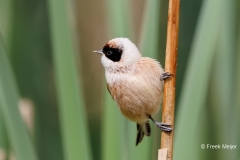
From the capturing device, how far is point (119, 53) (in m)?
0.69

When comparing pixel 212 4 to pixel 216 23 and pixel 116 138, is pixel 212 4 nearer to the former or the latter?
pixel 216 23

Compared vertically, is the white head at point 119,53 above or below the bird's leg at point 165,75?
above

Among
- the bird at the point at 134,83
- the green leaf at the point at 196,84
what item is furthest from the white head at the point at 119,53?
the green leaf at the point at 196,84

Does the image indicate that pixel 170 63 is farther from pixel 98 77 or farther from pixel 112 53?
pixel 98 77

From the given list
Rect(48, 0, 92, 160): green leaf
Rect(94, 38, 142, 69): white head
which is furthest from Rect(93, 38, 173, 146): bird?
Rect(48, 0, 92, 160): green leaf

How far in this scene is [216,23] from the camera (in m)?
0.81

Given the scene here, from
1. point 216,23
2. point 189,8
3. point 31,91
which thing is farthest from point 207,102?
point 31,91

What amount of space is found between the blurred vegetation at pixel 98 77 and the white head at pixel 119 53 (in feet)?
0.30

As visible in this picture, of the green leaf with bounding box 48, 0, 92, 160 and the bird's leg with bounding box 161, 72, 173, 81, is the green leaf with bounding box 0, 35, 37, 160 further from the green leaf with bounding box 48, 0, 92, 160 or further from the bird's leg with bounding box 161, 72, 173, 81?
the bird's leg with bounding box 161, 72, 173, 81

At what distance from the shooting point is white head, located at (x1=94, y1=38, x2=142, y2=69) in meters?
0.67

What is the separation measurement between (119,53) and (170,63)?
0.10m


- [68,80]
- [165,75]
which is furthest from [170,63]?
[68,80]

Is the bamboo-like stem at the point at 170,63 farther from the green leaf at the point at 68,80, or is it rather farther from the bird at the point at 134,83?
the green leaf at the point at 68,80

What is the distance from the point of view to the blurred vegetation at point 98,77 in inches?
31.1
